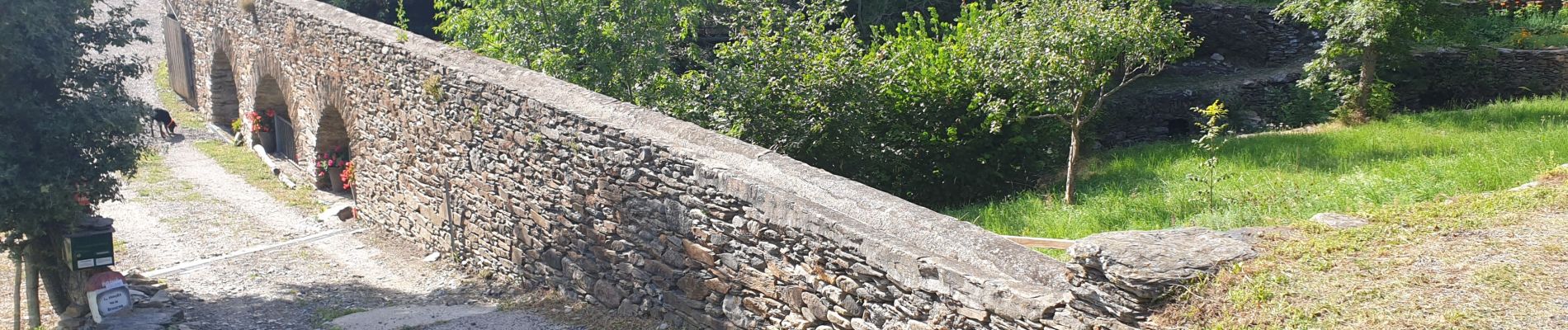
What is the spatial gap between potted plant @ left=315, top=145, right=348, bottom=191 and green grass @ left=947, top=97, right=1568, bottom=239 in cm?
800

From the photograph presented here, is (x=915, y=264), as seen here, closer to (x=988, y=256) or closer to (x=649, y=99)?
(x=988, y=256)

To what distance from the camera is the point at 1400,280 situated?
13.9ft

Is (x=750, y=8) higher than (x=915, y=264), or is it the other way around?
(x=750, y=8)

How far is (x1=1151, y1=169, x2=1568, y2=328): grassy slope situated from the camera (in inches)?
156

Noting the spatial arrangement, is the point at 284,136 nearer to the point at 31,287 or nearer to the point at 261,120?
the point at 261,120

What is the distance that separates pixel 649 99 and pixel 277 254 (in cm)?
413

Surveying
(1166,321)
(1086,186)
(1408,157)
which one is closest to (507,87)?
(1086,186)

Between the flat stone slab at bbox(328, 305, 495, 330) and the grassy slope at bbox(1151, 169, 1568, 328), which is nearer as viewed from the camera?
the grassy slope at bbox(1151, 169, 1568, 328)

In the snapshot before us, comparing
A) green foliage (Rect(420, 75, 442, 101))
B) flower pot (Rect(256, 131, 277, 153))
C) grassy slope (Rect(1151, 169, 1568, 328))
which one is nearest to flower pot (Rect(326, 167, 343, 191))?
flower pot (Rect(256, 131, 277, 153))

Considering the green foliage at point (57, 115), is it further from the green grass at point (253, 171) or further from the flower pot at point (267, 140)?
the flower pot at point (267, 140)

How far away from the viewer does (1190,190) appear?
8219 millimetres

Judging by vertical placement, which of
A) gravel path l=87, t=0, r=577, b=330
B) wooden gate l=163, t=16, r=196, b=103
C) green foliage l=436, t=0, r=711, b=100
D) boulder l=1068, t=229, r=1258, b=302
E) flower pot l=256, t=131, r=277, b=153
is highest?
green foliage l=436, t=0, r=711, b=100

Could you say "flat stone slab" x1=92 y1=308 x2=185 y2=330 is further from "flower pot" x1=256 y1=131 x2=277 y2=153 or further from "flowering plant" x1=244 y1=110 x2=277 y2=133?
"flower pot" x1=256 y1=131 x2=277 y2=153

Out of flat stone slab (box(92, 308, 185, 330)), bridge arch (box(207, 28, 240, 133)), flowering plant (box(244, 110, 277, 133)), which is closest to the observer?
flat stone slab (box(92, 308, 185, 330))
